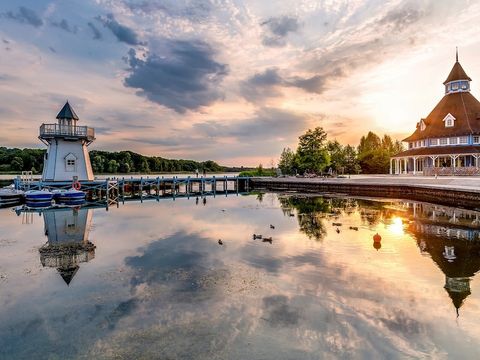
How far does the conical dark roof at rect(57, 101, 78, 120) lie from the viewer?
36.7m

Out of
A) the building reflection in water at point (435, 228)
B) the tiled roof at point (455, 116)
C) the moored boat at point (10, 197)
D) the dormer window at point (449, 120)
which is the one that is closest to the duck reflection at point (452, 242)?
the building reflection in water at point (435, 228)

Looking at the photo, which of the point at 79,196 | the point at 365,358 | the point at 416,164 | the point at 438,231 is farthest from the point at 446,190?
the point at 79,196

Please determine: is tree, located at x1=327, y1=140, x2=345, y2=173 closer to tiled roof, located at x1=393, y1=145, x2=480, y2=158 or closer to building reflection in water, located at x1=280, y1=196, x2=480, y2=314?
tiled roof, located at x1=393, y1=145, x2=480, y2=158

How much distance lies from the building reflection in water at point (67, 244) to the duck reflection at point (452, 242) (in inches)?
472

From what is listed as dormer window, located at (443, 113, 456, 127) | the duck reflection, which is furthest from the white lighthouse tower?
dormer window, located at (443, 113, 456, 127)

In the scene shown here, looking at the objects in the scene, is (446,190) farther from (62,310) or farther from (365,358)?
(62,310)

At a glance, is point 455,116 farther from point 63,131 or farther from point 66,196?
point 63,131

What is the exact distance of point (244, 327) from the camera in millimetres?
7070

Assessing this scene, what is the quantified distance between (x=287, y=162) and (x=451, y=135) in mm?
34076

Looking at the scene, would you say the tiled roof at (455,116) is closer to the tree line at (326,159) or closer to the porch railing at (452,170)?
the porch railing at (452,170)

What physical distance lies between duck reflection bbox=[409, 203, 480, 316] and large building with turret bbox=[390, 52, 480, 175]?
20785mm

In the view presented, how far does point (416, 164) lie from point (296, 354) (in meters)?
52.7

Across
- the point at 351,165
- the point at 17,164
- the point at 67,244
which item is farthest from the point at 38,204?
the point at 17,164

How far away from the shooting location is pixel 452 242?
14781mm
